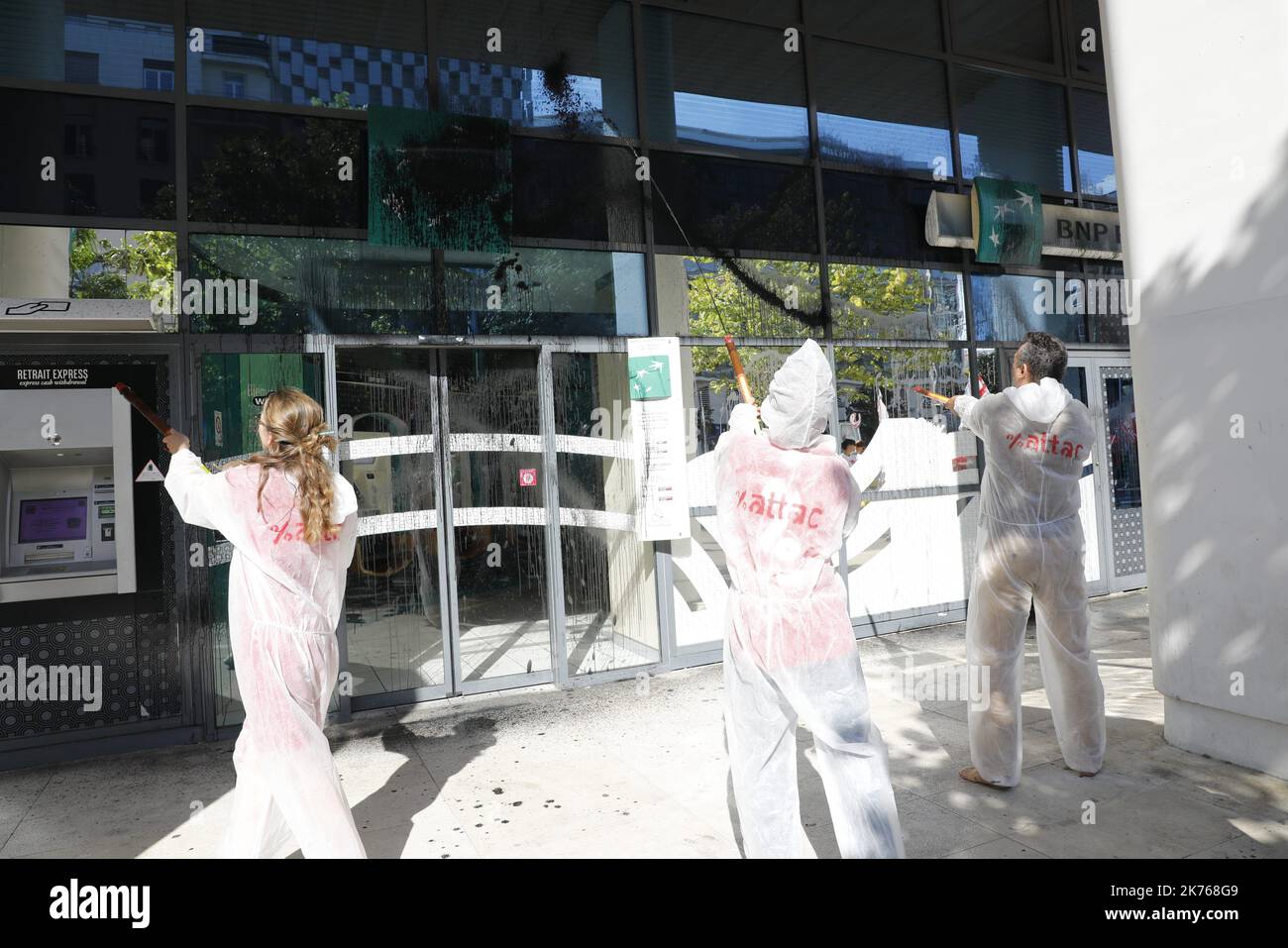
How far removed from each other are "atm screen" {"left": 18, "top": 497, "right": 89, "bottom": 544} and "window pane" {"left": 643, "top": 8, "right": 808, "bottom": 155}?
4.12m

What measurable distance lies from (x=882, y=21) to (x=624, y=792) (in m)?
6.05

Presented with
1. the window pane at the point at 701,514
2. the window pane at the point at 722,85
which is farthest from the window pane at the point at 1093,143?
the window pane at the point at 701,514

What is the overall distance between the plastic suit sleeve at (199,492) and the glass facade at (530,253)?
77.5 inches

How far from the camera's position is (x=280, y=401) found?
265 cm

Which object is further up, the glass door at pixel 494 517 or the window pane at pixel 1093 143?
the window pane at pixel 1093 143

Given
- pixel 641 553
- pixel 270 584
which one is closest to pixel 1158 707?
pixel 641 553

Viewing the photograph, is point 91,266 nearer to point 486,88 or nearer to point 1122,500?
point 486,88

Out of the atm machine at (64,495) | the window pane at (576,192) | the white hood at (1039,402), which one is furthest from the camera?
the window pane at (576,192)

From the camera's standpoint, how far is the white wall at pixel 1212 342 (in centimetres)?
346

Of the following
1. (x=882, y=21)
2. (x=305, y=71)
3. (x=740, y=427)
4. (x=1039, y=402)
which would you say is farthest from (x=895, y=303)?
(x=305, y=71)

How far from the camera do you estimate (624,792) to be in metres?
3.61

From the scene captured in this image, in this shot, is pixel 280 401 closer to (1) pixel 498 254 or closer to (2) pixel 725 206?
(1) pixel 498 254

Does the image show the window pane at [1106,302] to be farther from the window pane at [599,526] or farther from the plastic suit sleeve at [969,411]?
the window pane at [599,526]

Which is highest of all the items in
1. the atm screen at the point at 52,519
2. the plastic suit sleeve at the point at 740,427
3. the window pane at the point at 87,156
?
the window pane at the point at 87,156
